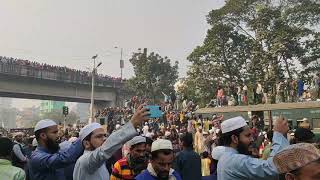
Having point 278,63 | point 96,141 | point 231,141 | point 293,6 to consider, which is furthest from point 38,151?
point 293,6

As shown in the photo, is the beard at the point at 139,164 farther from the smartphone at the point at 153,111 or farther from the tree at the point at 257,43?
the tree at the point at 257,43

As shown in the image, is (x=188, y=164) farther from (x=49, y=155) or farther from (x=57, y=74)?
(x=57, y=74)

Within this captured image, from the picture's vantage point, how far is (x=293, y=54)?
98.6ft

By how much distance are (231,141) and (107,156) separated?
106 centimetres

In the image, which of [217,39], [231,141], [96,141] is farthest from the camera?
[217,39]

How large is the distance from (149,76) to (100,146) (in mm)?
43328

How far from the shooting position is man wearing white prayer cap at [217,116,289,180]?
3189mm

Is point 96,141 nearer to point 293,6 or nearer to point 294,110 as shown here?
point 294,110

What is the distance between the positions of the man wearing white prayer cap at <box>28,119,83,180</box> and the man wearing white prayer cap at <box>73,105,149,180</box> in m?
0.11

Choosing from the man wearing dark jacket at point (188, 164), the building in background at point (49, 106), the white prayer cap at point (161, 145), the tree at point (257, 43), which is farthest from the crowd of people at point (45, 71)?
the building in background at point (49, 106)

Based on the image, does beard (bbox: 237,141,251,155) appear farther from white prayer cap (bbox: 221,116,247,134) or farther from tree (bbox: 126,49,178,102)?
tree (bbox: 126,49,178,102)

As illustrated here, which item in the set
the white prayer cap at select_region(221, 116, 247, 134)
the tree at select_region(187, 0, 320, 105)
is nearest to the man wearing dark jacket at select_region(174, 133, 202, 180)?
the white prayer cap at select_region(221, 116, 247, 134)

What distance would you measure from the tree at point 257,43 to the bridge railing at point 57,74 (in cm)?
1750

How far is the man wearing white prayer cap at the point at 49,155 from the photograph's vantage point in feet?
13.7
